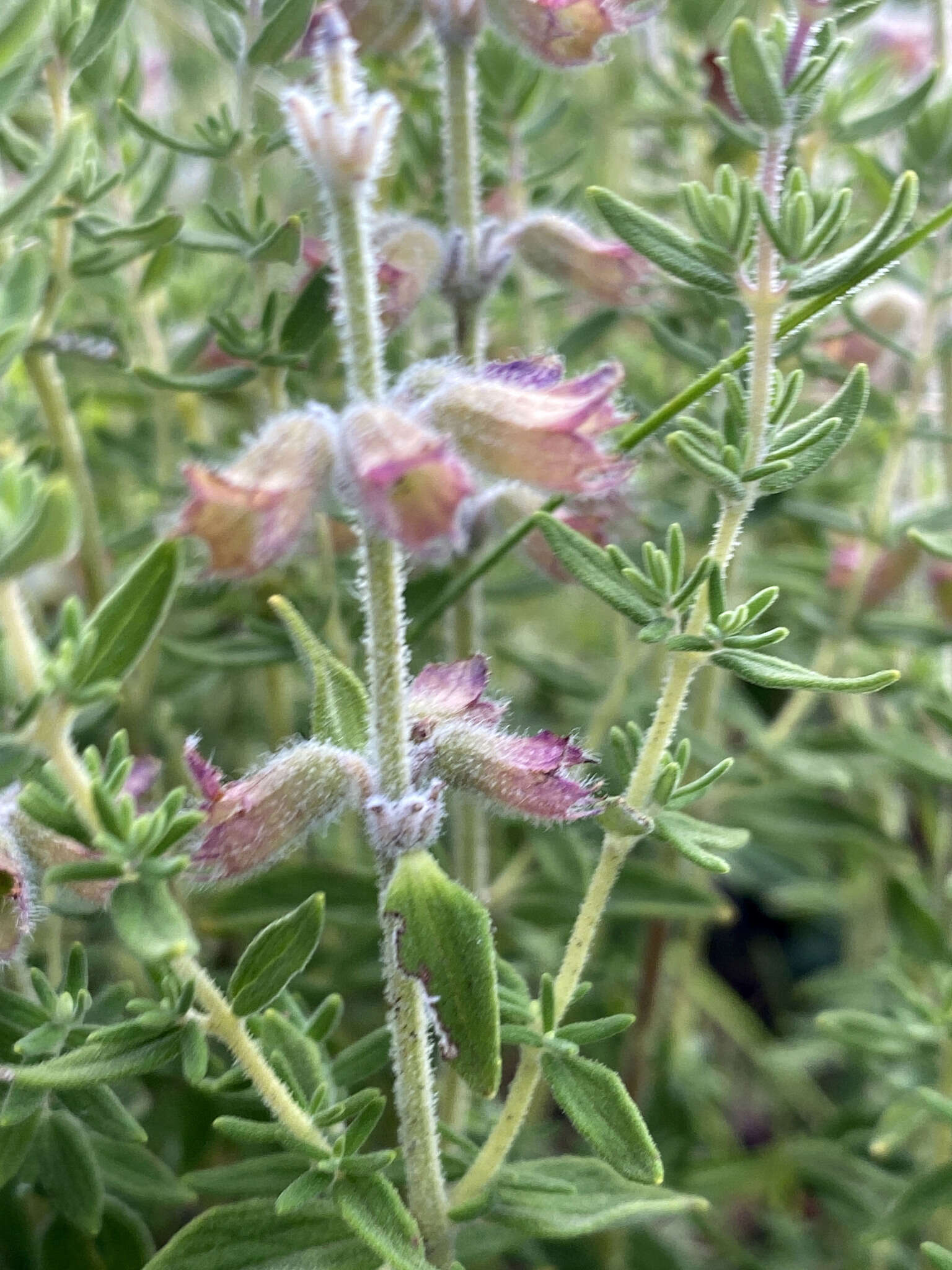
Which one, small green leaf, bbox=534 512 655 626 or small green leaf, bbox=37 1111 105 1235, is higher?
small green leaf, bbox=534 512 655 626

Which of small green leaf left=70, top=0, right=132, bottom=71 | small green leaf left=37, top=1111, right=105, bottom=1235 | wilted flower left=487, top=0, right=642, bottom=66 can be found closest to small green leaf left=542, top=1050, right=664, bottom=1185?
small green leaf left=37, top=1111, right=105, bottom=1235

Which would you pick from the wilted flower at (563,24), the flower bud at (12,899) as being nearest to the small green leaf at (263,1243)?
the flower bud at (12,899)

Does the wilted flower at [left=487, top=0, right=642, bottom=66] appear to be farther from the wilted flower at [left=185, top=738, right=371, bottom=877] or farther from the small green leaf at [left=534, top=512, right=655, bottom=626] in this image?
the wilted flower at [left=185, top=738, right=371, bottom=877]

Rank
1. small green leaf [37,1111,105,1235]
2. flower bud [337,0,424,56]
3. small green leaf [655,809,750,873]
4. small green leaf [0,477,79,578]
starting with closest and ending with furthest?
1. small green leaf [0,477,79,578]
2. small green leaf [655,809,750,873]
3. small green leaf [37,1111,105,1235]
4. flower bud [337,0,424,56]

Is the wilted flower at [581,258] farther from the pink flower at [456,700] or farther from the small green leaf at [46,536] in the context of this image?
the small green leaf at [46,536]

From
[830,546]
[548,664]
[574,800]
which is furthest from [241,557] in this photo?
[830,546]

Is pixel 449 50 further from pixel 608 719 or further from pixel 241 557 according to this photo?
pixel 608 719
